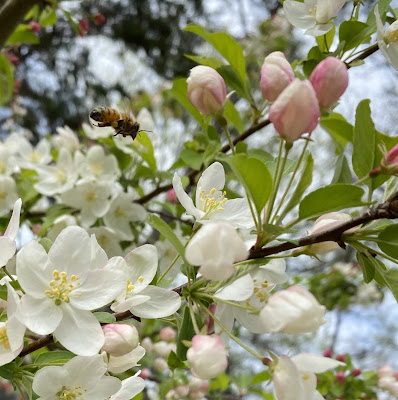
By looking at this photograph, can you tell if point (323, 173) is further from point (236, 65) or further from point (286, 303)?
point (286, 303)

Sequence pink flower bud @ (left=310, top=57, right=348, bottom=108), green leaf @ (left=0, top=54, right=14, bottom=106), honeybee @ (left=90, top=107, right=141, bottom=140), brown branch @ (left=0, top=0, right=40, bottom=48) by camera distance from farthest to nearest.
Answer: green leaf @ (left=0, top=54, right=14, bottom=106), brown branch @ (left=0, top=0, right=40, bottom=48), honeybee @ (left=90, top=107, right=141, bottom=140), pink flower bud @ (left=310, top=57, right=348, bottom=108)

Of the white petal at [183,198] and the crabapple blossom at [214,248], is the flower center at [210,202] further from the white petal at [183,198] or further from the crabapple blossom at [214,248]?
the crabapple blossom at [214,248]

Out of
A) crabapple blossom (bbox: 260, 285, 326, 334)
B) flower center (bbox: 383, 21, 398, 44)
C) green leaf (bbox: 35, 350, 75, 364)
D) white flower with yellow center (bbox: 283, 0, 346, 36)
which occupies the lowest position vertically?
green leaf (bbox: 35, 350, 75, 364)

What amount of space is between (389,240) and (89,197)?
1224mm

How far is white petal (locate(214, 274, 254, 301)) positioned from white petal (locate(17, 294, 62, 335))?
0.23 meters

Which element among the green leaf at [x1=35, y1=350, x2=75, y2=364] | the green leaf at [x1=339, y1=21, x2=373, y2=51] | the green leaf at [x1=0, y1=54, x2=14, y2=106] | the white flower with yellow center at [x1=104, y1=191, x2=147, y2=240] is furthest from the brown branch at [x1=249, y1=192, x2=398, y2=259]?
the green leaf at [x1=0, y1=54, x2=14, y2=106]

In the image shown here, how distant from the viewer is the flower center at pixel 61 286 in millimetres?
738

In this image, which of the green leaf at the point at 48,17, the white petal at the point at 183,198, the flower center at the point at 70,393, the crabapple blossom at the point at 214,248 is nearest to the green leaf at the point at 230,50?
the white petal at the point at 183,198

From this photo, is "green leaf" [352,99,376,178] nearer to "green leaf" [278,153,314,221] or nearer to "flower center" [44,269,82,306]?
"green leaf" [278,153,314,221]

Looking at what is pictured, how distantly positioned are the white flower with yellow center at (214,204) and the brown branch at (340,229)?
73 millimetres

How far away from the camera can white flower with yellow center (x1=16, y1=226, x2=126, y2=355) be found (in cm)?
70

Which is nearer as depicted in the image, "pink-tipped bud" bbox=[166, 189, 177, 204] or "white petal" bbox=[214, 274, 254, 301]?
"white petal" bbox=[214, 274, 254, 301]

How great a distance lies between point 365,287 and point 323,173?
2434mm

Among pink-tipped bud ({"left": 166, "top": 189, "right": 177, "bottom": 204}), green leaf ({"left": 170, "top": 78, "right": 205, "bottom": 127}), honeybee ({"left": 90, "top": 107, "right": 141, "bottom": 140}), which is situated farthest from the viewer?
pink-tipped bud ({"left": 166, "top": 189, "right": 177, "bottom": 204})
